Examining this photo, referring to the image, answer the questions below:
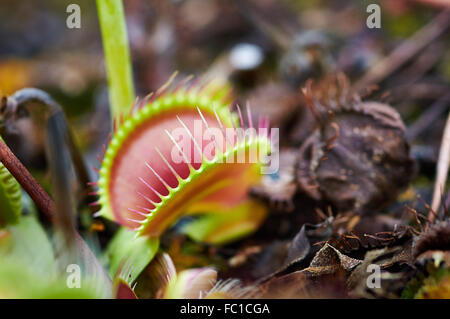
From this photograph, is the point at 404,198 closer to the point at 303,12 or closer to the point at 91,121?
the point at 91,121

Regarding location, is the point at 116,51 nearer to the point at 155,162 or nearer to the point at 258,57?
the point at 155,162

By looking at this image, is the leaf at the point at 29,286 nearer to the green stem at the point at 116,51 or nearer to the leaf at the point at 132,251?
the leaf at the point at 132,251

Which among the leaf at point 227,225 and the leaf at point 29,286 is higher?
the leaf at point 29,286

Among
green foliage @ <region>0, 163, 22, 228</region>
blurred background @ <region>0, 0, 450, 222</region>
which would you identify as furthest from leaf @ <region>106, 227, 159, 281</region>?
blurred background @ <region>0, 0, 450, 222</region>

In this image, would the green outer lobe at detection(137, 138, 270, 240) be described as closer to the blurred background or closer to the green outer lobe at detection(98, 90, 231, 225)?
the green outer lobe at detection(98, 90, 231, 225)

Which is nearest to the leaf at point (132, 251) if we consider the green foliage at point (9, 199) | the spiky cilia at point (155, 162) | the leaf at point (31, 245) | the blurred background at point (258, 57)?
the spiky cilia at point (155, 162)

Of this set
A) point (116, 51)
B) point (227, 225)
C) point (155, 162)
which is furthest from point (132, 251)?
point (116, 51)
